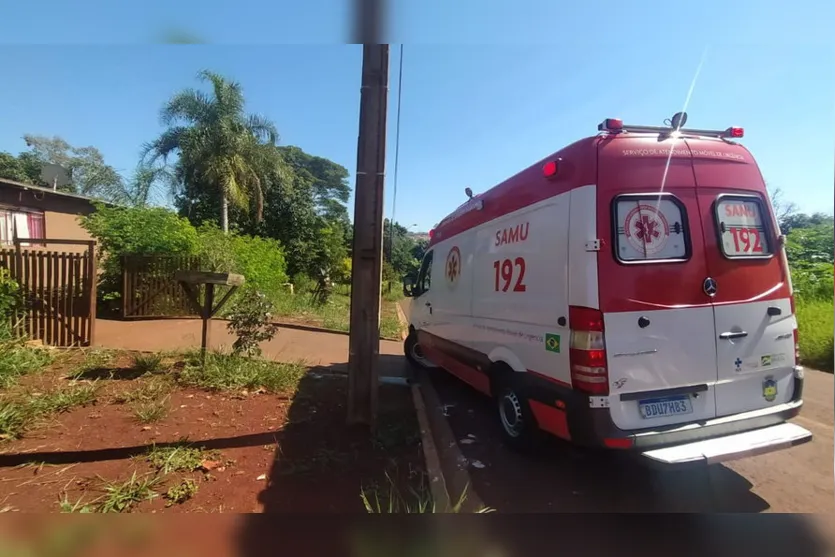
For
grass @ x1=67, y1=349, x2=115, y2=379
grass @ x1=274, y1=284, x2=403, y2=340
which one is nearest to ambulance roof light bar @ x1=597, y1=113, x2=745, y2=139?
grass @ x1=67, y1=349, x2=115, y2=379

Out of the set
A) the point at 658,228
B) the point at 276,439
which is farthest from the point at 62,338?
the point at 658,228

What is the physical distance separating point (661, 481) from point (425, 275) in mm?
3958

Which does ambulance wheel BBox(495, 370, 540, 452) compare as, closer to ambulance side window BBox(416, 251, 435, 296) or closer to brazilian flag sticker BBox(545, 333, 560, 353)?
brazilian flag sticker BBox(545, 333, 560, 353)

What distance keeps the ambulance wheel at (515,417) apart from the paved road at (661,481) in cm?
15

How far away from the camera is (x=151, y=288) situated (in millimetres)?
9836

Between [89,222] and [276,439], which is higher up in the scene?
[89,222]

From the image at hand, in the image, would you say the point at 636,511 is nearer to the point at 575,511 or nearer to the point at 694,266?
the point at 575,511

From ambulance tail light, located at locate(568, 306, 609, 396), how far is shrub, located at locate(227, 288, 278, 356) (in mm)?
3998

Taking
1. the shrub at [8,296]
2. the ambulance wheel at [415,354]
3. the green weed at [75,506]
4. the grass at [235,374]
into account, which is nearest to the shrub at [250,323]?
the grass at [235,374]

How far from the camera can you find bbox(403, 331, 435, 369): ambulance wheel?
22.1ft

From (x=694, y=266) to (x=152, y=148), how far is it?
15804 millimetres

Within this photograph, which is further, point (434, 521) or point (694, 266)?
point (694, 266)

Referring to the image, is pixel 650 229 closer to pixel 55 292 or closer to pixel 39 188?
pixel 55 292

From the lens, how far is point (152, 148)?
1391 centimetres
